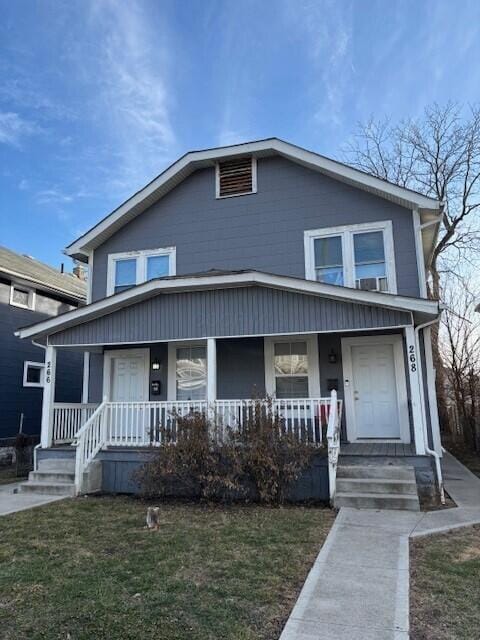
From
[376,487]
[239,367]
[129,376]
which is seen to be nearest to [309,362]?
[239,367]

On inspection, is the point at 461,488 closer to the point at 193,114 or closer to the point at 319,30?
the point at 319,30

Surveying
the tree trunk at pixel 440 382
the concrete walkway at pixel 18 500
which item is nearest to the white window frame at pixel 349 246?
the concrete walkway at pixel 18 500

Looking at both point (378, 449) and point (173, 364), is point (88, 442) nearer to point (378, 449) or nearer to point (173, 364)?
point (173, 364)

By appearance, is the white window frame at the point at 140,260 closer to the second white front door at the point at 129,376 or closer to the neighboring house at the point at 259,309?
the neighboring house at the point at 259,309

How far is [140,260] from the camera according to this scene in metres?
11.4

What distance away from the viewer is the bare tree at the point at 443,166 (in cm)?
2098

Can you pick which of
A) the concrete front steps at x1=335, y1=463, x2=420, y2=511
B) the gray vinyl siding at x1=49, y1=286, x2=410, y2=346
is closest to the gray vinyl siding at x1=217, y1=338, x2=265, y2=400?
the gray vinyl siding at x1=49, y1=286, x2=410, y2=346

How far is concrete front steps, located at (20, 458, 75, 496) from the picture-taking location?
8.47m

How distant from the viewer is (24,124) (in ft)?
58.4

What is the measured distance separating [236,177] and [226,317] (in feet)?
13.5

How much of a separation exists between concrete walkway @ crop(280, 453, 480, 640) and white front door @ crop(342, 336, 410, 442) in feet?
7.52

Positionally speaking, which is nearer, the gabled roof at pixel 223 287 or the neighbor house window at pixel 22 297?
the gabled roof at pixel 223 287

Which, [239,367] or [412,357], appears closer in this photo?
[412,357]

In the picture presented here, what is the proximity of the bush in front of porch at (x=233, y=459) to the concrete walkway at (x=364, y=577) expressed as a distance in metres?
1.06
